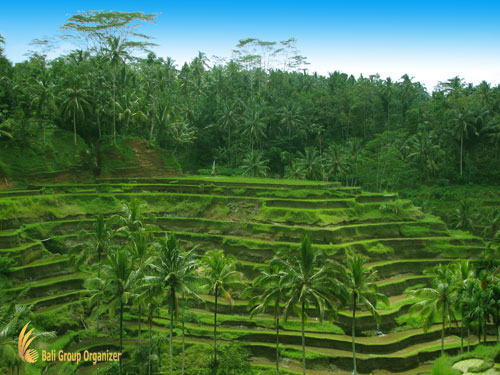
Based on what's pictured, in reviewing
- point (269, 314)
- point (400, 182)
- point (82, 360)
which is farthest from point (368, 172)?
point (82, 360)

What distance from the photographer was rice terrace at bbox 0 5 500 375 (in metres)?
19.9

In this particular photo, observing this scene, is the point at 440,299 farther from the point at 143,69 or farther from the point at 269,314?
the point at 143,69

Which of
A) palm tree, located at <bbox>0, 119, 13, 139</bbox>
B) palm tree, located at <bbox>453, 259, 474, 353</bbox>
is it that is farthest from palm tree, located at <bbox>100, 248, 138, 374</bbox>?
palm tree, located at <bbox>0, 119, 13, 139</bbox>

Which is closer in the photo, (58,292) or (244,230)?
(58,292)

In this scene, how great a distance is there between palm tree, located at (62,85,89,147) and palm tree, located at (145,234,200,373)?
92.9 ft

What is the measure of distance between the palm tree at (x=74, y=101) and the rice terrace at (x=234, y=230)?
0.75 ft

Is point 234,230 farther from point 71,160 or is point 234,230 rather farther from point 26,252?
point 71,160

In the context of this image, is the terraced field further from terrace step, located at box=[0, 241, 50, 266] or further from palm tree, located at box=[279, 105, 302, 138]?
palm tree, located at box=[279, 105, 302, 138]

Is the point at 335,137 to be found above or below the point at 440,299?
above

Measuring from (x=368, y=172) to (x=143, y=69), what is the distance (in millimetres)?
39383

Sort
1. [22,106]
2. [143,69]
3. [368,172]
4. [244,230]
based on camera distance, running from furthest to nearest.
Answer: [143,69], [368,172], [22,106], [244,230]

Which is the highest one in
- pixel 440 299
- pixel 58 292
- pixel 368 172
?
pixel 368 172

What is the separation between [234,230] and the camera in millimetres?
Answer: 33219

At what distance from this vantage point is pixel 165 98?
62.4 metres
